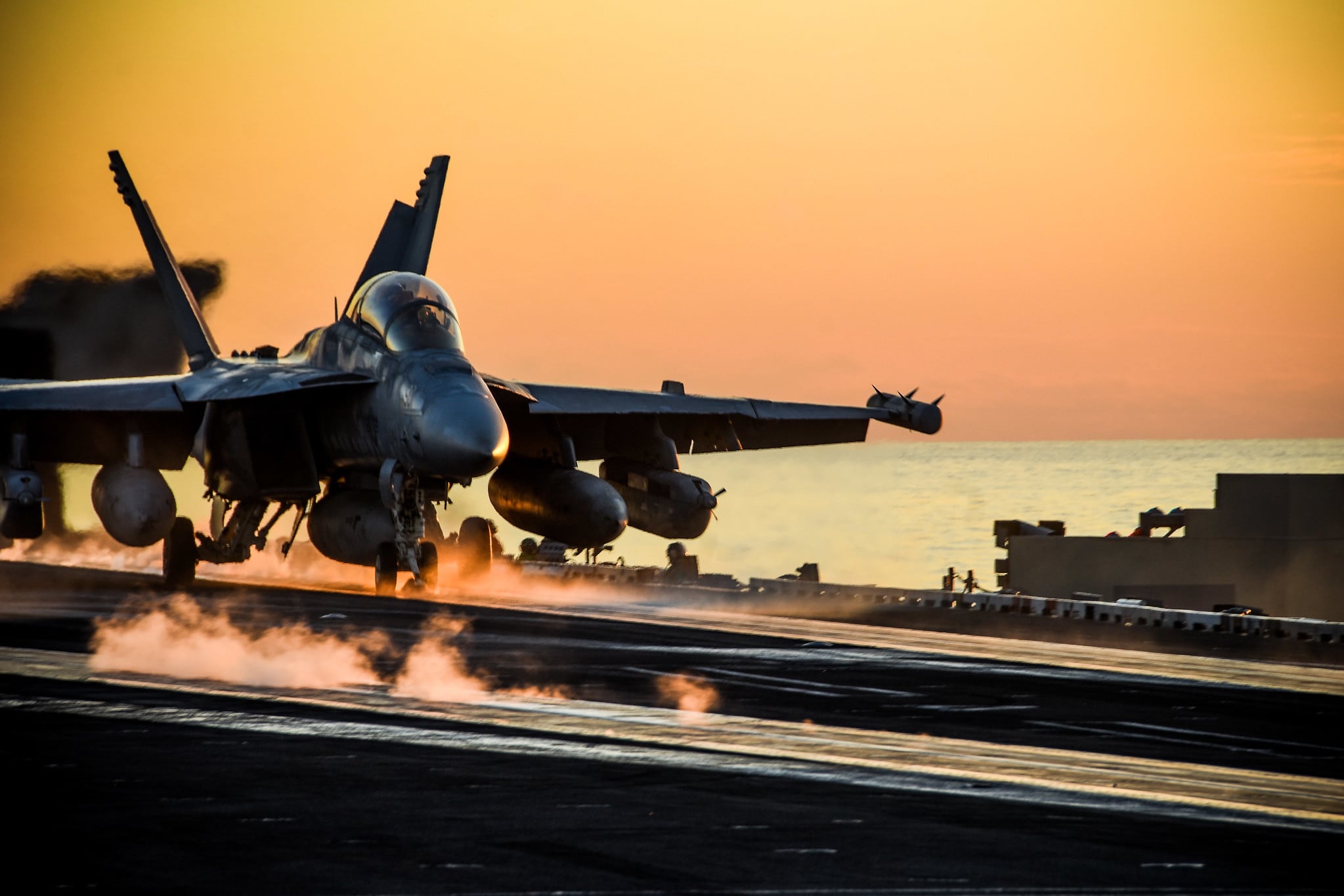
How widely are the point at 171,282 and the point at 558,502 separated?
32.6 ft

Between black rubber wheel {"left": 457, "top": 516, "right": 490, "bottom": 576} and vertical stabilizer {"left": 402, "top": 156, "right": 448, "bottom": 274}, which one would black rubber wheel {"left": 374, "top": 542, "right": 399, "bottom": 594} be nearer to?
black rubber wheel {"left": 457, "top": 516, "right": 490, "bottom": 576}

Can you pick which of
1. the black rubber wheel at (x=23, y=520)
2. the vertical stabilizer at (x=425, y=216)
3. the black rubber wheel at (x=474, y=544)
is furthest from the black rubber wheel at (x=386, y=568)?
the vertical stabilizer at (x=425, y=216)

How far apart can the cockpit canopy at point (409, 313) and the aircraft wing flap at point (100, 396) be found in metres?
4.41

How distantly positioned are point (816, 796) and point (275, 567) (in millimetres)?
30427

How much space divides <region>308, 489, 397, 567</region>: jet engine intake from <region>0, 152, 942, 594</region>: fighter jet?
1.3 inches

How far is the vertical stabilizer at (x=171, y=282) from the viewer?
2839 cm

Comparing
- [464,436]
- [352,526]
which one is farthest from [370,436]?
[464,436]

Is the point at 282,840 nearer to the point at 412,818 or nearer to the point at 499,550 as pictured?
the point at 412,818

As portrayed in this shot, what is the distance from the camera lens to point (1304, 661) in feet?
69.7

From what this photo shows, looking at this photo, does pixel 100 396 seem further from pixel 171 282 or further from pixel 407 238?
pixel 407 238

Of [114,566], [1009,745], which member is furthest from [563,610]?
[114,566]

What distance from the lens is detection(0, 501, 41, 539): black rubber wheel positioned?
24.4m

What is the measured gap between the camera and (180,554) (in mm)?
26000

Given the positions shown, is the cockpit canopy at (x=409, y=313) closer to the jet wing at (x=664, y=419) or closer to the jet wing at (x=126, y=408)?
the jet wing at (x=126, y=408)
